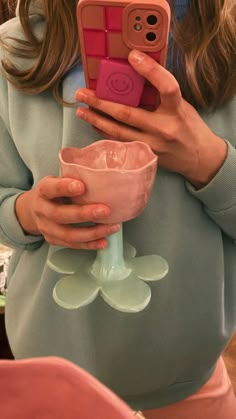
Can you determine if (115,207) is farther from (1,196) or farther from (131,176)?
(1,196)

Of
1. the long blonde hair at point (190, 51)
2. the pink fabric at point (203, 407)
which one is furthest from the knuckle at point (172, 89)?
the pink fabric at point (203, 407)

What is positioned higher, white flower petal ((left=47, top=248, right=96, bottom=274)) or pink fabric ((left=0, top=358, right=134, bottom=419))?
pink fabric ((left=0, top=358, right=134, bottom=419))

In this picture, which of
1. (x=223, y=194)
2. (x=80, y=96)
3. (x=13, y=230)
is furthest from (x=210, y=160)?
(x=13, y=230)

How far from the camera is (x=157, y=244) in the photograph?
60 centimetres

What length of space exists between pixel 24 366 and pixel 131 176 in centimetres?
19

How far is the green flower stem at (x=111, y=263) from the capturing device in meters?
0.44

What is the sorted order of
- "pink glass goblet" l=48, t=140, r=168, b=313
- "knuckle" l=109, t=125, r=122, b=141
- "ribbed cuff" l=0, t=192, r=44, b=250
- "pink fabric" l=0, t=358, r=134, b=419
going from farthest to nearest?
"ribbed cuff" l=0, t=192, r=44, b=250 < "knuckle" l=109, t=125, r=122, b=141 < "pink glass goblet" l=48, t=140, r=168, b=313 < "pink fabric" l=0, t=358, r=134, b=419

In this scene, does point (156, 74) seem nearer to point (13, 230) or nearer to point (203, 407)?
point (13, 230)

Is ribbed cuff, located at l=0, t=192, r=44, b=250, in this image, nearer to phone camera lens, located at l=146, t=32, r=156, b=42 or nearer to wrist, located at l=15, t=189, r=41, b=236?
wrist, located at l=15, t=189, r=41, b=236

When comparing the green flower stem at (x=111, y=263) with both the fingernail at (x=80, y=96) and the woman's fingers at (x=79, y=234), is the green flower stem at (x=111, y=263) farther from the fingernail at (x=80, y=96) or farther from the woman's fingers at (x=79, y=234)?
the fingernail at (x=80, y=96)

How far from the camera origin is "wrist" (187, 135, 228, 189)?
0.54m

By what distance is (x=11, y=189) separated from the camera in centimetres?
67

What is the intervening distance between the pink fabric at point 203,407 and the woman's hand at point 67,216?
359 millimetres

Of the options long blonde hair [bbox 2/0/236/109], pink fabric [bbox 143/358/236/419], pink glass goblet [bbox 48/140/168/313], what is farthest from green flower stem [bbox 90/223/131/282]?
pink fabric [bbox 143/358/236/419]
